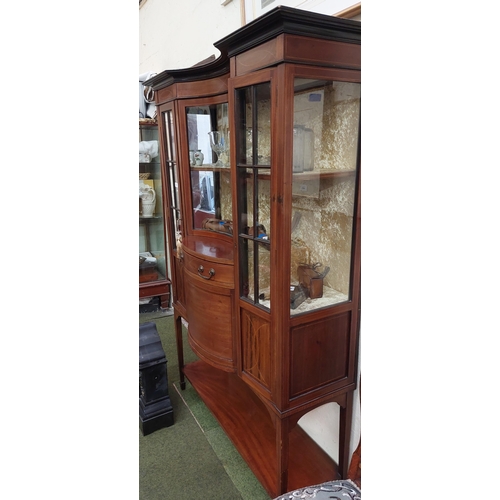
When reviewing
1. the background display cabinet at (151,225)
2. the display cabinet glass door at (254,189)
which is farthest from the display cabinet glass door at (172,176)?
the background display cabinet at (151,225)

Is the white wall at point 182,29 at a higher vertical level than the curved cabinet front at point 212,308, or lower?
higher

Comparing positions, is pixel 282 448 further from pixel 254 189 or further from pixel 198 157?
pixel 198 157

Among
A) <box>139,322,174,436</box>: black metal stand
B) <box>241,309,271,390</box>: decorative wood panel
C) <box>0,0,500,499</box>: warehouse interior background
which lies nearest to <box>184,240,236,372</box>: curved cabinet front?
Result: <box>241,309,271,390</box>: decorative wood panel

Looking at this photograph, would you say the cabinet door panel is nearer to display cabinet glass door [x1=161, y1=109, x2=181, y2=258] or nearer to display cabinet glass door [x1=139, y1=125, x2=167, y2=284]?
display cabinet glass door [x1=161, y1=109, x2=181, y2=258]

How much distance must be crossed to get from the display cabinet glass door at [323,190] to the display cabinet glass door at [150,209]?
6.85ft

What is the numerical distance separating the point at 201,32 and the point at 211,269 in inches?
65.3

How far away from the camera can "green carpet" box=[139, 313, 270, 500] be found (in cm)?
158

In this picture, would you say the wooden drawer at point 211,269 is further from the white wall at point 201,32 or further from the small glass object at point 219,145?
the white wall at point 201,32

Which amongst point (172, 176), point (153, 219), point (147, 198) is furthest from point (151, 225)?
point (172, 176)

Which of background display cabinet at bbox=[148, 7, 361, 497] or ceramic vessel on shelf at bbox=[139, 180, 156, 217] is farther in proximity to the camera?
ceramic vessel on shelf at bbox=[139, 180, 156, 217]

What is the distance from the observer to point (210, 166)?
6.24 ft

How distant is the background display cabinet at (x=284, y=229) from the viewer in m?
1.14

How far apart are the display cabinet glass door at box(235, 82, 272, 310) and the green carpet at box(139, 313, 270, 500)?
0.84 m
